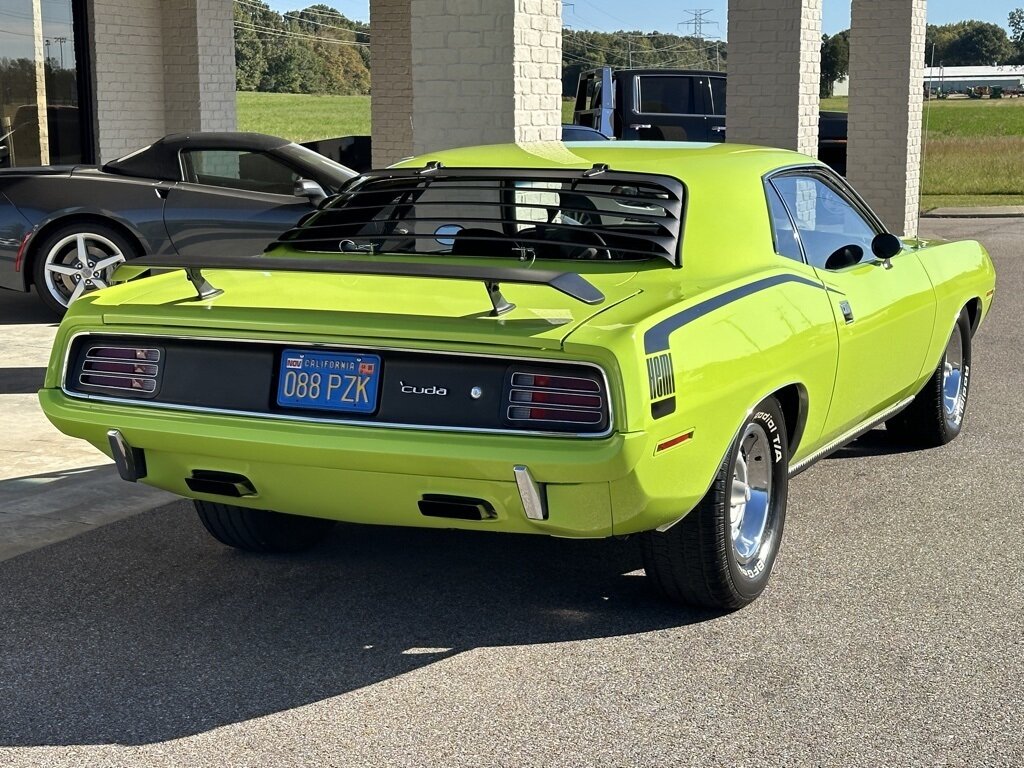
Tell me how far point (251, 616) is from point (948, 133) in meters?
57.4

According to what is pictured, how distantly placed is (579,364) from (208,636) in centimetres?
148

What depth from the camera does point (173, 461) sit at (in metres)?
4.39

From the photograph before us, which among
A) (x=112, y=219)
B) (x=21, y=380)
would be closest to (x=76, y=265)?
(x=112, y=219)

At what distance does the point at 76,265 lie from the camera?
10.8 m

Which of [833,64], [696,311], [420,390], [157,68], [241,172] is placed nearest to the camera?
[420,390]

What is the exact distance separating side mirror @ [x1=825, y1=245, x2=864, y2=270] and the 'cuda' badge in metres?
1.99

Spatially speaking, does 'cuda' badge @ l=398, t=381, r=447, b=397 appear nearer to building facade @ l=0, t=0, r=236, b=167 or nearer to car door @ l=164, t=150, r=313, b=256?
car door @ l=164, t=150, r=313, b=256

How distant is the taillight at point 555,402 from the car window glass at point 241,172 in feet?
24.5

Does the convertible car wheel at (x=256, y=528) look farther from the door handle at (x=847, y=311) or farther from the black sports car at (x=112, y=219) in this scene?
the black sports car at (x=112, y=219)

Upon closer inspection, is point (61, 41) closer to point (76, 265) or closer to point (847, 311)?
point (76, 265)

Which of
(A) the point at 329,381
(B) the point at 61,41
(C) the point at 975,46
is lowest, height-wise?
(A) the point at 329,381

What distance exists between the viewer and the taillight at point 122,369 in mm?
4395

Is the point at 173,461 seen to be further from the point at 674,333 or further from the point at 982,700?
the point at 982,700

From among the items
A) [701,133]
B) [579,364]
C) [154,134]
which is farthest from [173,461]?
[701,133]
